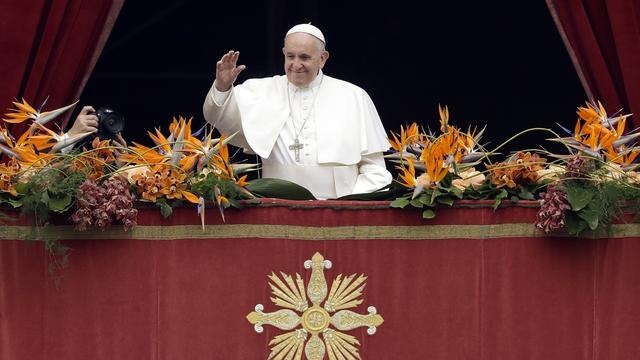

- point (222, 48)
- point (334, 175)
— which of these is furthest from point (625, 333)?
point (222, 48)

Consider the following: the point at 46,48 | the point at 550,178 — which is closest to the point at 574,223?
the point at 550,178

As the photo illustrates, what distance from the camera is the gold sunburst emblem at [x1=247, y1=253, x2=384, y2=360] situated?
6.52 m

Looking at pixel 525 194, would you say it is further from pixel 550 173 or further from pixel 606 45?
pixel 606 45

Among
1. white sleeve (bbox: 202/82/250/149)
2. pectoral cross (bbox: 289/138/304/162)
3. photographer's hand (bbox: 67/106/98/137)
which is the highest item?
white sleeve (bbox: 202/82/250/149)

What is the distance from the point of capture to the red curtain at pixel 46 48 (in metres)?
8.14

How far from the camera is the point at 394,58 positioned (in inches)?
434

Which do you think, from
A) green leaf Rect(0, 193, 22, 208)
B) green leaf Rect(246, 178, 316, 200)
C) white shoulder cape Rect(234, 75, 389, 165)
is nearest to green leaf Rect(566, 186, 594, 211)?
green leaf Rect(246, 178, 316, 200)

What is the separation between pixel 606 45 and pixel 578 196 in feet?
7.13

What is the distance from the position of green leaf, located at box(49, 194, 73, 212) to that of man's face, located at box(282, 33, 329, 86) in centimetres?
180

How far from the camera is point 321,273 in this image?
6543 mm

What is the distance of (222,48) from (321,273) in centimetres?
483

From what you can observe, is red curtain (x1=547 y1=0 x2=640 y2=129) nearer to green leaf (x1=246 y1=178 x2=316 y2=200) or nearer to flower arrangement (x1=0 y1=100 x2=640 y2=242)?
flower arrangement (x1=0 y1=100 x2=640 y2=242)

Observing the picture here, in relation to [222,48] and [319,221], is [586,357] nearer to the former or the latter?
[319,221]

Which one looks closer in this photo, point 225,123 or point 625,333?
point 625,333
